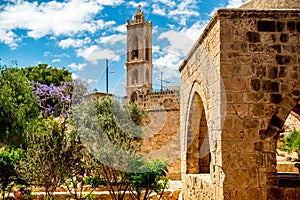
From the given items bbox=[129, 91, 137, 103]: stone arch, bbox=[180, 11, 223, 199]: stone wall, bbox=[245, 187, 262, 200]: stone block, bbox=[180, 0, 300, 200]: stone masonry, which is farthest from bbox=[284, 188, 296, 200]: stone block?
bbox=[129, 91, 137, 103]: stone arch

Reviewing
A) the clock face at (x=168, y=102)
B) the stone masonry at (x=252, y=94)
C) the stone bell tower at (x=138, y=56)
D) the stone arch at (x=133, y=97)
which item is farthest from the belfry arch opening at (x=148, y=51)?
the stone masonry at (x=252, y=94)

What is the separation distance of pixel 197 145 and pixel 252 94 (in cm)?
310

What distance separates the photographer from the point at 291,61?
5.19 m

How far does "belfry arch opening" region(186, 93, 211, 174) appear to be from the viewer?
26.1 feet

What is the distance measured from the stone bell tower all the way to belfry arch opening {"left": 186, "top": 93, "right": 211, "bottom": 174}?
1797 centimetres

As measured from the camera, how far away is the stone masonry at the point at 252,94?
5008mm

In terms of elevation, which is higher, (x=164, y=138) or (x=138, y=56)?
(x=138, y=56)

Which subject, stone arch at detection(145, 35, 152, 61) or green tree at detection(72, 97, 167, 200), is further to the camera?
stone arch at detection(145, 35, 152, 61)

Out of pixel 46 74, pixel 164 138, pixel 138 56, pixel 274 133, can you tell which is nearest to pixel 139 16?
pixel 138 56

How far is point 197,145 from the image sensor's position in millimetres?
8016

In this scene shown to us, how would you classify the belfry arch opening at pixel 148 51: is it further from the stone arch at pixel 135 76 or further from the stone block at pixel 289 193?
the stone block at pixel 289 193

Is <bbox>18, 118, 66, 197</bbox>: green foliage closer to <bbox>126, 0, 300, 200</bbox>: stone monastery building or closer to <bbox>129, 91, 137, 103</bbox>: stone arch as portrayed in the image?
<bbox>126, 0, 300, 200</bbox>: stone monastery building

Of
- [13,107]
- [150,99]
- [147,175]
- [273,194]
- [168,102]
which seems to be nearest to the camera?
[273,194]

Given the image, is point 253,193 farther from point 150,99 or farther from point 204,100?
point 150,99
